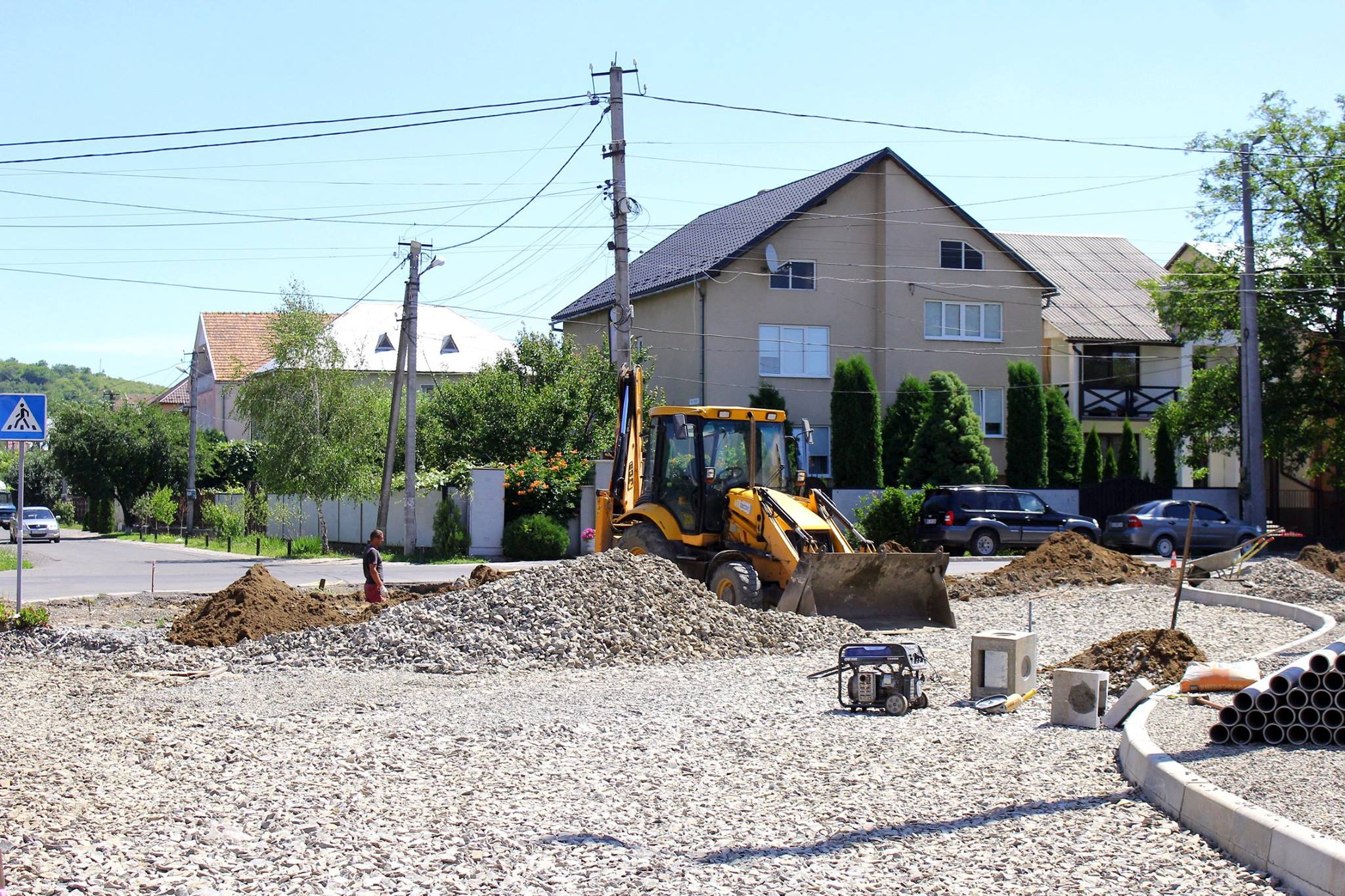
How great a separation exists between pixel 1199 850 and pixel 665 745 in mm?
3699

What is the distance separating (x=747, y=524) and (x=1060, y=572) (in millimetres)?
8298

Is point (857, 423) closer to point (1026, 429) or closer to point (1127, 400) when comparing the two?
point (1026, 429)

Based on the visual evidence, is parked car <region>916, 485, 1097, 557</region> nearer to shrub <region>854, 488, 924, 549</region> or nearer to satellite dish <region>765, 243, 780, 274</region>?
shrub <region>854, 488, 924, 549</region>

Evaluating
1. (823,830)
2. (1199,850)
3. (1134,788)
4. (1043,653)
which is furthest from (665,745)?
(1043,653)

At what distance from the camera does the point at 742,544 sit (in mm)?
16312

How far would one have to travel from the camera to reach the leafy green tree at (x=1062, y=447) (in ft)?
136

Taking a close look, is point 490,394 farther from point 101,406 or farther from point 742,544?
point 101,406

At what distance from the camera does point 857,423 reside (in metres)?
38.0

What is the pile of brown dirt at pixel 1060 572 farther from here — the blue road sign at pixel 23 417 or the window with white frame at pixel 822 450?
the window with white frame at pixel 822 450

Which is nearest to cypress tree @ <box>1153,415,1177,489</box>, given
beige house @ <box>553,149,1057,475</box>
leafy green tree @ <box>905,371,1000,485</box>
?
beige house @ <box>553,149,1057,475</box>

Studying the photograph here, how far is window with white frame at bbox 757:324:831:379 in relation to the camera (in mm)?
39906

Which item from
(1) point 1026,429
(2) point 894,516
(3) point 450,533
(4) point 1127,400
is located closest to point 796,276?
(1) point 1026,429

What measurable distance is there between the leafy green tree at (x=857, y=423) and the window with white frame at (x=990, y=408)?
17.1ft

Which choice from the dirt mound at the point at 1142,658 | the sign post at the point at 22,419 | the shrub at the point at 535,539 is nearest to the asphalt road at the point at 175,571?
the shrub at the point at 535,539
